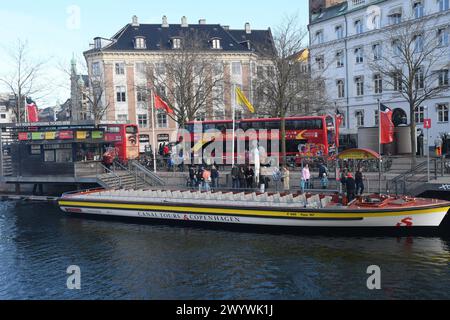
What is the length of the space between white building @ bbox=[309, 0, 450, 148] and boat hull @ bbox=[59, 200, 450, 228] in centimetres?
2696

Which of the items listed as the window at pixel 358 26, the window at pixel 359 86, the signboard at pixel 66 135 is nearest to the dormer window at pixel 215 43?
the window at pixel 358 26

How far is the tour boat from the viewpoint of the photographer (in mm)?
19375

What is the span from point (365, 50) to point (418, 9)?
7013 millimetres

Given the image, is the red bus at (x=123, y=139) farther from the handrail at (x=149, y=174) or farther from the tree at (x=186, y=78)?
the tree at (x=186, y=78)

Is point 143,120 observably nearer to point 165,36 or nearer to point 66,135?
point 165,36

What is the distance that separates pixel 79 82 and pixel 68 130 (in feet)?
80.7

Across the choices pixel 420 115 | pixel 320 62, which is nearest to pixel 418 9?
pixel 420 115

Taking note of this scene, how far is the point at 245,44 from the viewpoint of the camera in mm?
68000

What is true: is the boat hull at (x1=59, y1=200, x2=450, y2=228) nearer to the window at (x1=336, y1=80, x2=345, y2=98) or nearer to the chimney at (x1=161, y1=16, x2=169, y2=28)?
the window at (x1=336, y1=80, x2=345, y2=98)

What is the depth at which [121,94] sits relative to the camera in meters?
63.5

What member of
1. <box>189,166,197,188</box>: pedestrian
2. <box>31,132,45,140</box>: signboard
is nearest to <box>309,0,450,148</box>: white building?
<box>189,166,197,188</box>: pedestrian

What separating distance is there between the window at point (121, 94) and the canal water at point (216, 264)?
42.4 meters

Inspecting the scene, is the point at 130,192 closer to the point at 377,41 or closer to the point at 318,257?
the point at 318,257

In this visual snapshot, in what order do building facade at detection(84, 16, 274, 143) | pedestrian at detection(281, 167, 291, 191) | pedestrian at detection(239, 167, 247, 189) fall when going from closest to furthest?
pedestrian at detection(281, 167, 291, 191) → pedestrian at detection(239, 167, 247, 189) → building facade at detection(84, 16, 274, 143)
